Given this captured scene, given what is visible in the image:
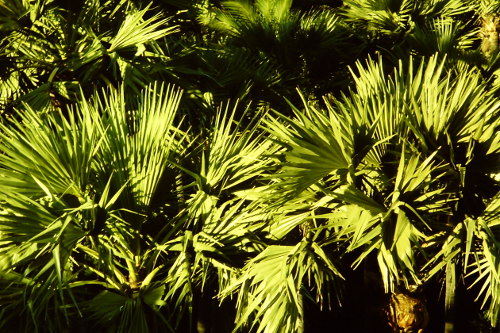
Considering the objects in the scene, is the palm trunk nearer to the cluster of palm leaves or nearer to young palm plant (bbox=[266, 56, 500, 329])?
the cluster of palm leaves

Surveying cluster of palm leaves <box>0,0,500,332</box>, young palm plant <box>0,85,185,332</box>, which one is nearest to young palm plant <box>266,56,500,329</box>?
cluster of palm leaves <box>0,0,500,332</box>

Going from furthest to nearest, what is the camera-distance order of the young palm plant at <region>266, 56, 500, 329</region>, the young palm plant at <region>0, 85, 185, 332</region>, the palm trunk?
the palm trunk
the young palm plant at <region>266, 56, 500, 329</region>
the young palm plant at <region>0, 85, 185, 332</region>

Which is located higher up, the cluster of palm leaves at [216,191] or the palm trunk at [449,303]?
the cluster of palm leaves at [216,191]

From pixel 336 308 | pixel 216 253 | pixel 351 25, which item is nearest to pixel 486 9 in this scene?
pixel 351 25

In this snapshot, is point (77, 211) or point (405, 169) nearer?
point (77, 211)

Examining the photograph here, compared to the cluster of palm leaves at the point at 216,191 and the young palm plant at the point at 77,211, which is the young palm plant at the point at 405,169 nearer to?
the cluster of palm leaves at the point at 216,191

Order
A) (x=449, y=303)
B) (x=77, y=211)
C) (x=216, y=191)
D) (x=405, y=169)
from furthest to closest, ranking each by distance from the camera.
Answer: (x=449, y=303) → (x=216, y=191) → (x=405, y=169) → (x=77, y=211)

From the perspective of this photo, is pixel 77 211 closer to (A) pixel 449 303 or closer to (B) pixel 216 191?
(B) pixel 216 191

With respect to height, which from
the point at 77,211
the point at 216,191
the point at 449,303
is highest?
the point at 216,191

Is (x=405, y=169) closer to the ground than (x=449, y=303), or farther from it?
farther from it

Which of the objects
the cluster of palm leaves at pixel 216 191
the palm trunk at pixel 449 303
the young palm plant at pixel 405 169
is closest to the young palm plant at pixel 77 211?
the cluster of palm leaves at pixel 216 191

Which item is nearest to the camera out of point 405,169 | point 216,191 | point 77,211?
point 77,211

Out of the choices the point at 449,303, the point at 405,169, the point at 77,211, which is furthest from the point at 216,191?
the point at 449,303

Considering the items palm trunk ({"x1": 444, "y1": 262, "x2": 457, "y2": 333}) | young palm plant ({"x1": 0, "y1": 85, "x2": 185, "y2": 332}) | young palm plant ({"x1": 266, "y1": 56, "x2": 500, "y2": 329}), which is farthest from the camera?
palm trunk ({"x1": 444, "y1": 262, "x2": 457, "y2": 333})
